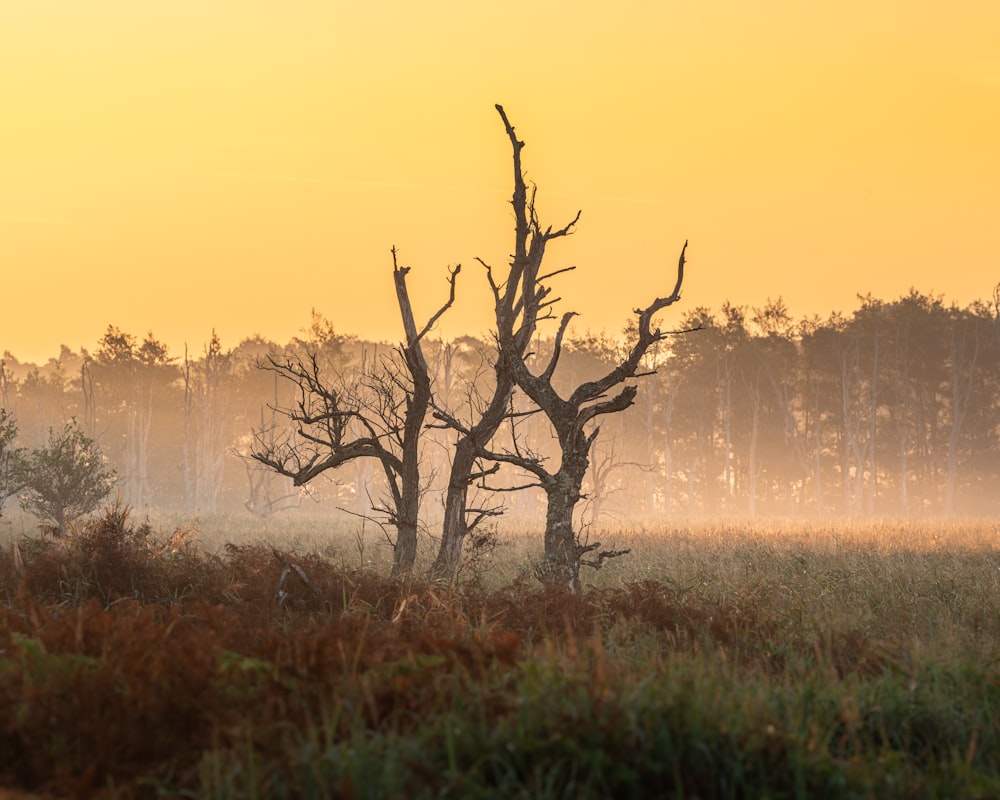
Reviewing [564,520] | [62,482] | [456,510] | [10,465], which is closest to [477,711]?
[564,520]

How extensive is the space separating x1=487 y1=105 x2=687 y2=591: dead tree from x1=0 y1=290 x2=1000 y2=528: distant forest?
36698 millimetres

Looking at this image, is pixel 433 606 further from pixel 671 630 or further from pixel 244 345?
pixel 244 345

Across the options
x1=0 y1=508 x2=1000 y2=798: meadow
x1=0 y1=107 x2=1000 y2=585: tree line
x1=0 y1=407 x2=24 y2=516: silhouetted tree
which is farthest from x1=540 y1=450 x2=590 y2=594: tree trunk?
x1=0 y1=107 x2=1000 y2=585: tree line

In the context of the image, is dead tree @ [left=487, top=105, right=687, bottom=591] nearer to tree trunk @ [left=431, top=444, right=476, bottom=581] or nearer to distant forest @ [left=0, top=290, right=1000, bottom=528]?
tree trunk @ [left=431, top=444, right=476, bottom=581]

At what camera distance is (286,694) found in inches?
212

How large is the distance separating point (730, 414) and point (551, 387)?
2102 inches

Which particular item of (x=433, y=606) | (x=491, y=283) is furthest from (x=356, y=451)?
(x=433, y=606)

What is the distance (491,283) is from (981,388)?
→ 5525cm

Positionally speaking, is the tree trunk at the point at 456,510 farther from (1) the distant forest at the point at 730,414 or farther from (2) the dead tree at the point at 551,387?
(1) the distant forest at the point at 730,414

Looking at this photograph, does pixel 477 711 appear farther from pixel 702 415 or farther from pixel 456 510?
pixel 702 415

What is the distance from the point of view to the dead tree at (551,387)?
13.1 m

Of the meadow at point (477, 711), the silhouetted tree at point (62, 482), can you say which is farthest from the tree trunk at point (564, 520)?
the silhouetted tree at point (62, 482)

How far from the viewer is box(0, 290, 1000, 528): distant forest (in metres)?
60.4

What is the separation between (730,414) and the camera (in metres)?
65.2
